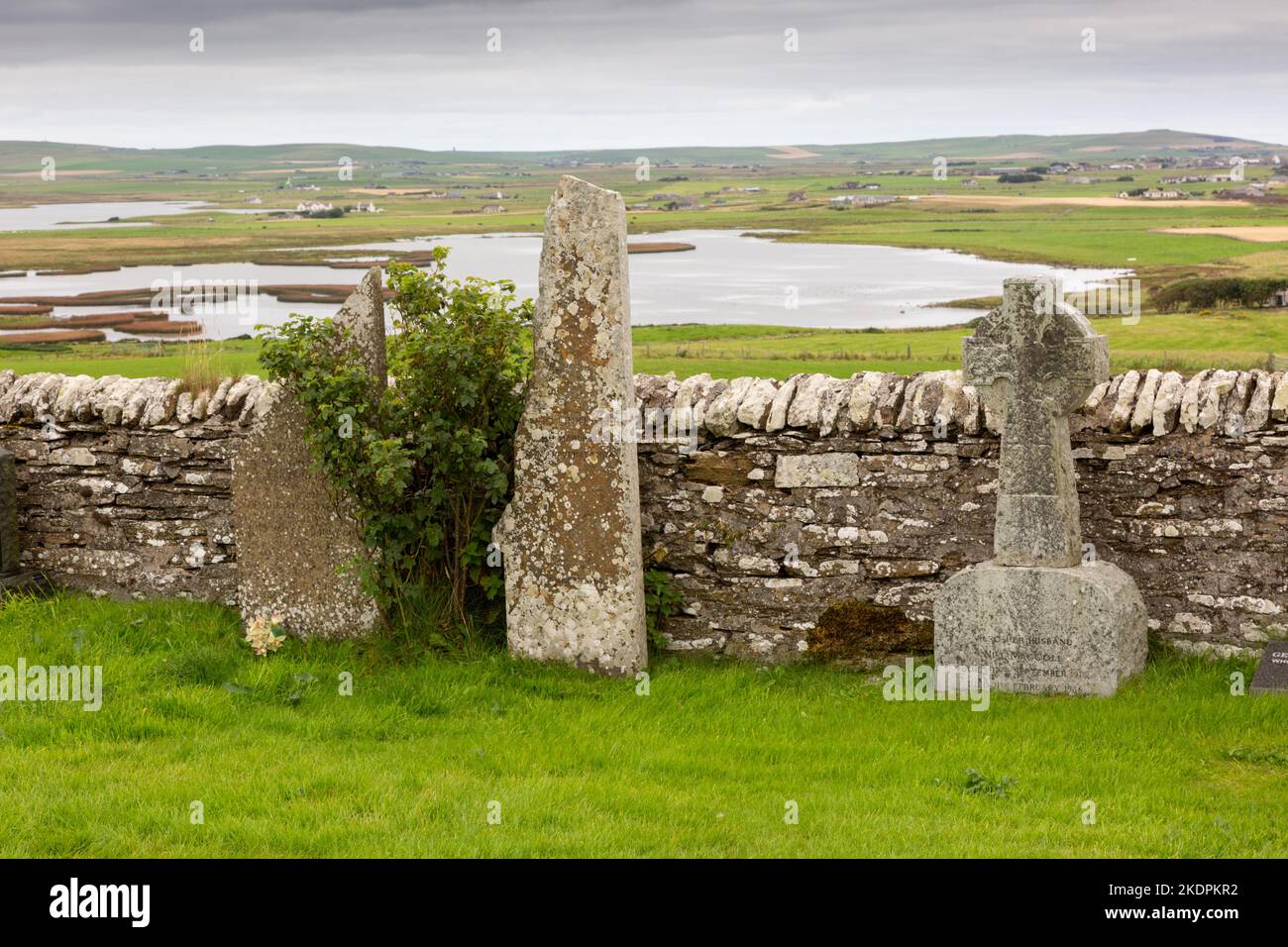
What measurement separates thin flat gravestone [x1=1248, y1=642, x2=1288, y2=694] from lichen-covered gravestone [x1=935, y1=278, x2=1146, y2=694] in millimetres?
672

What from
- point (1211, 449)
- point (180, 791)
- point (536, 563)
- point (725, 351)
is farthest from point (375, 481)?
point (725, 351)

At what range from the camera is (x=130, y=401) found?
9.88 m

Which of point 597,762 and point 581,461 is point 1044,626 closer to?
point 597,762

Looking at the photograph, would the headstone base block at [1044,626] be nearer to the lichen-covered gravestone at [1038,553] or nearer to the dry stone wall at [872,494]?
the lichen-covered gravestone at [1038,553]

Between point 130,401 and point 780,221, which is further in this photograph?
point 780,221

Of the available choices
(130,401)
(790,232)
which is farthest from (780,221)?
(130,401)

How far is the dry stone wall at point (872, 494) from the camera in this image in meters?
8.23

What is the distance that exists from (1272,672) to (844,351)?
16.3 m

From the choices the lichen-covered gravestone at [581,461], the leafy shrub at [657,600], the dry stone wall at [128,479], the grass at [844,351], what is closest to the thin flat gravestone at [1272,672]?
the leafy shrub at [657,600]

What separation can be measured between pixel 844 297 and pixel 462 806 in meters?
37.0

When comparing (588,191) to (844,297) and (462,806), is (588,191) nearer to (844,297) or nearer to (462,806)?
(462,806)

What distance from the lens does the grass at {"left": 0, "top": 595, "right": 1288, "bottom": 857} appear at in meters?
5.76

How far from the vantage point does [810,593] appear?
8.87 m

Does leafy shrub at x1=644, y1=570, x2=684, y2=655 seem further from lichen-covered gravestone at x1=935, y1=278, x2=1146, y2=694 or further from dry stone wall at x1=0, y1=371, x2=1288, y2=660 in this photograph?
lichen-covered gravestone at x1=935, y1=278, x2=1146, y2=694
